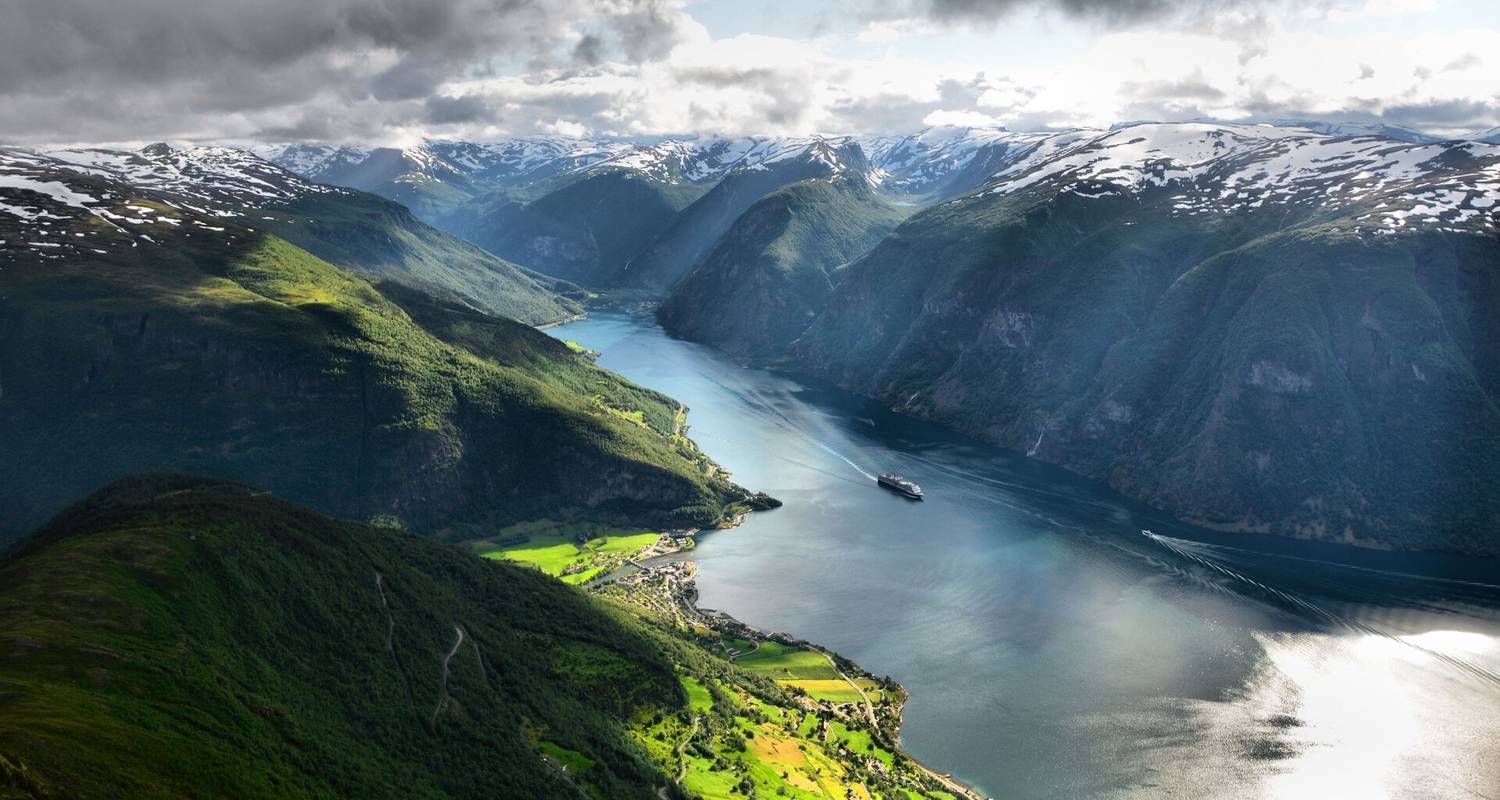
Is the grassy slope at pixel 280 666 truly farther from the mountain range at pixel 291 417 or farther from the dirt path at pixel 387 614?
the mountain range at pixel 291 417

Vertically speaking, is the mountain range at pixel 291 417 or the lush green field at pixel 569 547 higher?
the mountain range at pixel 291 417

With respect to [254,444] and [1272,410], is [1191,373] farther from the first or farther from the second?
[254,444]

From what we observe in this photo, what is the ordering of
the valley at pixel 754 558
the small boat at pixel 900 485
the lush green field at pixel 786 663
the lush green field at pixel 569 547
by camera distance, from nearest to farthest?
the valley at pixel 754 558 < the lush green field at pixel 786 663 < the lush green field at pixel 569 547 < the small boat at pixel 900 485

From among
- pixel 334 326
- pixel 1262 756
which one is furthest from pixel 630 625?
pixel 334 326

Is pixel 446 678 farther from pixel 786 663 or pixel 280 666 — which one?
pixel 786 663

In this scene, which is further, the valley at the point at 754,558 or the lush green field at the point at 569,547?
the lush green field at the point at 569,547

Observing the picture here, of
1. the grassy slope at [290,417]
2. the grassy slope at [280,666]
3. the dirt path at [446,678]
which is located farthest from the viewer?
the grassy slope at [290,417]

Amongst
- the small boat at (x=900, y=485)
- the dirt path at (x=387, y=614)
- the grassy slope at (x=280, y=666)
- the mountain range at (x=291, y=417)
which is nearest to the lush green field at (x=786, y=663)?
the grassy slope at (x=280, y=666)

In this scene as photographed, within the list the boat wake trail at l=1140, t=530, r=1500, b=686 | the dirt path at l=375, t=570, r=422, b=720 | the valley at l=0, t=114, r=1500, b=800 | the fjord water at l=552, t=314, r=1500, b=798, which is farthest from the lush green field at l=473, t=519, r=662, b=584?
the boat wake trail at l=1140, t=530, r=1500, b=686
